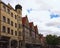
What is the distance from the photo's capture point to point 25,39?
63188mm

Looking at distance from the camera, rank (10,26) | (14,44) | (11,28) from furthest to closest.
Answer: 1. (14,44)
2. (11,28)
3. (10,26)

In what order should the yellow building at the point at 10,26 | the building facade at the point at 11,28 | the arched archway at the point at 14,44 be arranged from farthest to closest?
the arched archway at the point at 14,44 < the building facade at the point at 11,28 < the yellow building at the point at 10,26

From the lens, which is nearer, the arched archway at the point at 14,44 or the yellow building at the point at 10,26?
the yellow building at the point at 10,26

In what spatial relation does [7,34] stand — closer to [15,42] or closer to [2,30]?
[2,30]

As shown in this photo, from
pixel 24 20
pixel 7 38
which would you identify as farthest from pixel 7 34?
pixel 24 20

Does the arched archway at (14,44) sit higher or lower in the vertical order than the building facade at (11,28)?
lower

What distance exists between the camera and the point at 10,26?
5053 cm

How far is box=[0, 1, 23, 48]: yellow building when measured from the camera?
44.5 m

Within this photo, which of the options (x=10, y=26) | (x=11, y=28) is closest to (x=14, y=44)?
(x=11, y=28)

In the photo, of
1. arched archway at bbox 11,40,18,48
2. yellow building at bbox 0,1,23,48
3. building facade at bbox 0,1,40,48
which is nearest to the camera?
yellow building at bbox 0,1,23,48

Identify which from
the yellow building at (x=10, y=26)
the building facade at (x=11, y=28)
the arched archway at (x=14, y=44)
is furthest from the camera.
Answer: the arched archway at (x=14, y=44)

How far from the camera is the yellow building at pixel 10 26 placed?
44.5 meters

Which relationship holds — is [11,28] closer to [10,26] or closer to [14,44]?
[10,26]

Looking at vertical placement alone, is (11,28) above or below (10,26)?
below
